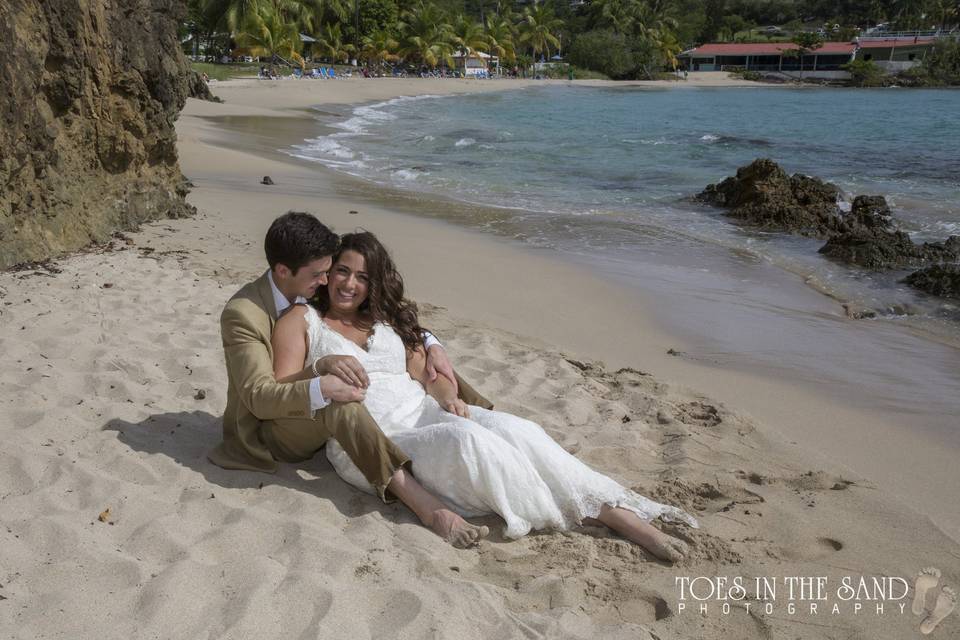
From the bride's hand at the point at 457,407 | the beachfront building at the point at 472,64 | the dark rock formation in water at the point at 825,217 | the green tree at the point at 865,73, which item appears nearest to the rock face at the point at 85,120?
the bride's hand at the point at 457,407

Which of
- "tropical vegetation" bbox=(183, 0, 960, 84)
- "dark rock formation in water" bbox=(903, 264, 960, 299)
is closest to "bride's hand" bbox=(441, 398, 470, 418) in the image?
"dark rock formation in water" bbox=(903, 264, 960, 299)

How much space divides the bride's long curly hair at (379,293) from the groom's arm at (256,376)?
A: 0.39m

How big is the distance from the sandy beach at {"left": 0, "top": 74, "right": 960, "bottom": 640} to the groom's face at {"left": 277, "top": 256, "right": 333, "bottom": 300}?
0.89 metres

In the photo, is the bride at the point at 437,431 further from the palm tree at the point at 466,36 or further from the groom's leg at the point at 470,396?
the palm tree at the point at 466,36

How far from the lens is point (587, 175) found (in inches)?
701

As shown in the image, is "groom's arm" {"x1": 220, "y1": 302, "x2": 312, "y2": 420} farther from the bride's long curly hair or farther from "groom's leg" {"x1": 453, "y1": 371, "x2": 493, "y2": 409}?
"groom's leg" {"x1": 453, "y1": 371, "x2": 493, "y2": 409}

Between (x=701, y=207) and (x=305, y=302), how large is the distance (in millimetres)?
11459

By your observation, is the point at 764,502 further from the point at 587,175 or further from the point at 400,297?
the point at 587,175

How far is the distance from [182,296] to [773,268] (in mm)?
6544

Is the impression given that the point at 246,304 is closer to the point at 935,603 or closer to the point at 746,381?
the point at 935,603

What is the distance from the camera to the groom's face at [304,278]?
3.44 metres

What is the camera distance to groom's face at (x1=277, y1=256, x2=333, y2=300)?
3.44m

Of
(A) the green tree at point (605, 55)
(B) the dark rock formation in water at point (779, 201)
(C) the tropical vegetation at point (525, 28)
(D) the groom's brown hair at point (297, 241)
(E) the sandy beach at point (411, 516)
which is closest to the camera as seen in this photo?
(E) the sandy beach at point (411, 516)

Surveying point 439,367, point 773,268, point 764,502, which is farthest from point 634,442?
point 773,268
